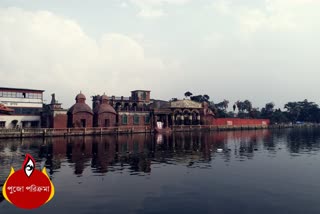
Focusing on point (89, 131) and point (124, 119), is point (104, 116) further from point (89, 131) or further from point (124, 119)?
point (89, 131)

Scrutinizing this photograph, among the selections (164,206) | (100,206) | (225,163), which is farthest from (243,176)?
(100,206)

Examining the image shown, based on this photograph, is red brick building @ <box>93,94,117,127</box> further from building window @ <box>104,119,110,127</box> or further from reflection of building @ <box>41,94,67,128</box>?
reflection of building @ <box>41,94,67,128</box>

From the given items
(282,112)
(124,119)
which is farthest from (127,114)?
(282,112)

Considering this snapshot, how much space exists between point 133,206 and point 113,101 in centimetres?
6886

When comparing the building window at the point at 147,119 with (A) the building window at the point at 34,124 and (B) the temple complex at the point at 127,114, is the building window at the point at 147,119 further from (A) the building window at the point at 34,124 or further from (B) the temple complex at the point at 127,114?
(A) the building window at the point at 34,124

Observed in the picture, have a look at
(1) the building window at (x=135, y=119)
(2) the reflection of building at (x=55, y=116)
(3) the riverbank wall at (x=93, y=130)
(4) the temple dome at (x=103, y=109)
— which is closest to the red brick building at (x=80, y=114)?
(2) the reflection of building at (x=55, y=116)

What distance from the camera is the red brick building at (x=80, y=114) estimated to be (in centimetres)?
6469

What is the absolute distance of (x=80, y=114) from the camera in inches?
2586

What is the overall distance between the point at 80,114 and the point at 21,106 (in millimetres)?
14571

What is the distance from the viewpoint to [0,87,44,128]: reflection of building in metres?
61.6

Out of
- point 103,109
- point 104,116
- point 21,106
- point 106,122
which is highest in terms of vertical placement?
point 21,106

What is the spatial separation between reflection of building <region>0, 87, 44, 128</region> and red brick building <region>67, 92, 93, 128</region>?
858 cm

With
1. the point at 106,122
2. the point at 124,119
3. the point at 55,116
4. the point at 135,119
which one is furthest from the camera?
→ the point at 135,119

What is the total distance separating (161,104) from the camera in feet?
296
